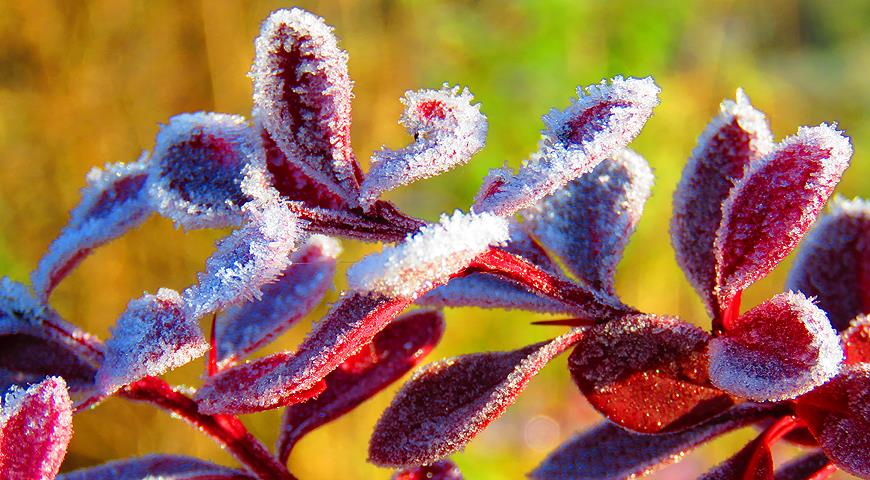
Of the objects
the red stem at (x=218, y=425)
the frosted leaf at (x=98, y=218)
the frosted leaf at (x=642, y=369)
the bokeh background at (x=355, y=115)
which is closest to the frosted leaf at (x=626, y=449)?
the frosted leaf at (x=642, y=369)

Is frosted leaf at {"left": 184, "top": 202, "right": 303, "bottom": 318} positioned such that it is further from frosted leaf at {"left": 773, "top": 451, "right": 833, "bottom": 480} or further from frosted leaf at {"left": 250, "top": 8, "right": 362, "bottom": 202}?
frosted leaf at {"left": 773, "top": 451, "right": 833, "bottom": 480}

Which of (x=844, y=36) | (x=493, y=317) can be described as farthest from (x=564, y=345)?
(x=844, y=36)

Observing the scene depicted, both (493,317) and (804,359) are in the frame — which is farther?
(493,317)

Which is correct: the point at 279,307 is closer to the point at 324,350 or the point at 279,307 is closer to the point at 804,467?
the point at 324,350

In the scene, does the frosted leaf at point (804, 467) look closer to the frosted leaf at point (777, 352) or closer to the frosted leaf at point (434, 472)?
the frosted leaf at point (777, 352)

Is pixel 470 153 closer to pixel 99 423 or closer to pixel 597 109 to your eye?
pixel 597 109

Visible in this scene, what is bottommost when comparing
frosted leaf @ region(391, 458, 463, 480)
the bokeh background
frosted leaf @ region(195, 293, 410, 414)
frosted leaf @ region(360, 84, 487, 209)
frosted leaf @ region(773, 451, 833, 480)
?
frosted leaf @ region(773, 451, 833, 480)

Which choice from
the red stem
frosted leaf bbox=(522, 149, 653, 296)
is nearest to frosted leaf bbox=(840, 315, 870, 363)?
frosted leaf bbox=(522, 149, 653, 296)
